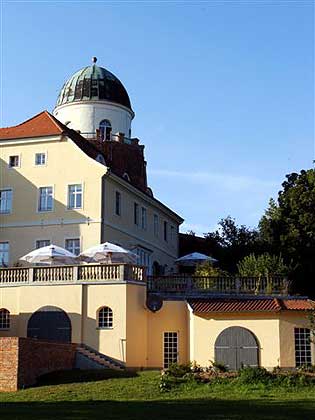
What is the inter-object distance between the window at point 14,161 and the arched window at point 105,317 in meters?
14.0

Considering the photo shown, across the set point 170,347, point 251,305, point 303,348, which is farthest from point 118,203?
point 303,348

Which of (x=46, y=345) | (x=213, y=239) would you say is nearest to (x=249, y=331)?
(x=46, y=345)

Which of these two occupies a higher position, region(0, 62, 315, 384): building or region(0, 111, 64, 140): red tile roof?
region(0, 111, 64, 140): red tile roof

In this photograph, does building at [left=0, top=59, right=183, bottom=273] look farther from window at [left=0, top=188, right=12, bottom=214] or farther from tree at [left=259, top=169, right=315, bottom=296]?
tree at [left=259, top=169, right=315, bottom=296]

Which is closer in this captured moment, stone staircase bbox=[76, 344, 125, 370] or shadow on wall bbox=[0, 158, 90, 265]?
stone staircase bbox=[76, 344, 125, 370]

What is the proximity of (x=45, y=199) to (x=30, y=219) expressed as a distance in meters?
1.40

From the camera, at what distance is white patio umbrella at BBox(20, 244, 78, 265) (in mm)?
37375

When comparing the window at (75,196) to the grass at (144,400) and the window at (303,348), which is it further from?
the window at (303,348)

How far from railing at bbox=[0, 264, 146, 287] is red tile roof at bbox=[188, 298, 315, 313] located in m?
2.98

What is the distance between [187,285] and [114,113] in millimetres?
20589

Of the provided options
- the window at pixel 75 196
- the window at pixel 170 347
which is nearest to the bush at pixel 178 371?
the window at pixel 170 347

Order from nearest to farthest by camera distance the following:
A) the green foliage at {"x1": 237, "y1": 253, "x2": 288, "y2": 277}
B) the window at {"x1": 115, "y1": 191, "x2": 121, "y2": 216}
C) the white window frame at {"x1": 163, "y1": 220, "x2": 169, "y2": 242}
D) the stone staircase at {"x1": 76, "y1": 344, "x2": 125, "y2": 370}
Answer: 1. the stone staircase at {"x1": 76, "y1": 344, "x2": 125, "y2": 370}
2. the green foliage at {"x1": 237, "y1": 253, "x2": 288, "y2": 277}
3. the window at {"x1": 115, "y1": 191, "x2": 121, "y2": 216}
4. the white window frame at {"x1": 163, "y1": 220, "x2": 169, "y2": 242}

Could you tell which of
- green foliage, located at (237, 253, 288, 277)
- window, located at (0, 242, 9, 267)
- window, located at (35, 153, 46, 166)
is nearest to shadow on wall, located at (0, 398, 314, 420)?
green foliage, located at (237, 253, 288, 277)

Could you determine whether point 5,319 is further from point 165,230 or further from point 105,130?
point 105,130
